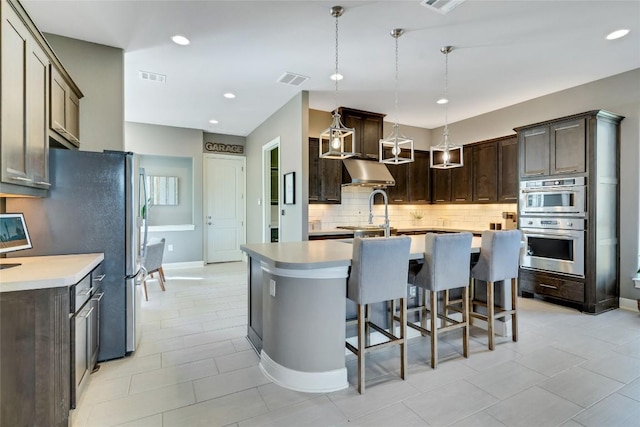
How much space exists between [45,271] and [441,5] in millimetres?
3349

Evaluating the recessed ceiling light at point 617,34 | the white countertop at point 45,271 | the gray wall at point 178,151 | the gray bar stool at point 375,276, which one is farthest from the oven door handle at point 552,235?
the gray wall at point 178,151

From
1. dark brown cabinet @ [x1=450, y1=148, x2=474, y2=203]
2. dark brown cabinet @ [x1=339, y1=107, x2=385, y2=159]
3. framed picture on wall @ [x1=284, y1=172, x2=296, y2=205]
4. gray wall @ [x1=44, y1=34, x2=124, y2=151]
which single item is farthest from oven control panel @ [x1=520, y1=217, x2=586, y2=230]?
gray wall @ [x1=44, y1=34, x2=124, y2=151]

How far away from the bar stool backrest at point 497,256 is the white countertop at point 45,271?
3.03 m

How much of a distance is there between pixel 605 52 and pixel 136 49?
500 cm

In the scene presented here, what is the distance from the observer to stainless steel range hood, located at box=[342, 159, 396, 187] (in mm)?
4945

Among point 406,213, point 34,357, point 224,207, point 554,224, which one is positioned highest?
point 224,207

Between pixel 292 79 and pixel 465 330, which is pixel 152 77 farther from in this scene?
pixel 465 330

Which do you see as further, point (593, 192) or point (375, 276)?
point (593, 192)

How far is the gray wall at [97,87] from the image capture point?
10.2 ft

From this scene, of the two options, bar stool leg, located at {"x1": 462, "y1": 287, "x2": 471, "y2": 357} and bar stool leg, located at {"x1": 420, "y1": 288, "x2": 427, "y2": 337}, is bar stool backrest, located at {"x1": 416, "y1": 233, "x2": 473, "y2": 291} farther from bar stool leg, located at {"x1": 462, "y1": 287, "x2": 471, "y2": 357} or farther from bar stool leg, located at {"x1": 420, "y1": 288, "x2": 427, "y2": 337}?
bar stool leg, located at {"x1": 420, "y1": 288, "x2": 427, "y2": 337}

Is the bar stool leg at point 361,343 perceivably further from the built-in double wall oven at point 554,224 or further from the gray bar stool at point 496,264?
the built-in double wall oven at point 554,224

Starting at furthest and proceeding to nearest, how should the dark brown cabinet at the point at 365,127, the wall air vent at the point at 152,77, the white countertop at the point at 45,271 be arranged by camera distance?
→ the dark brown cabinet at the point at 365,127, the wall air vent at the point at 152,77, the white countertop at the point at 45,271

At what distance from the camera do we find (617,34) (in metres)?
3.03

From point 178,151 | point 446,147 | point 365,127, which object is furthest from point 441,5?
point 178,151
